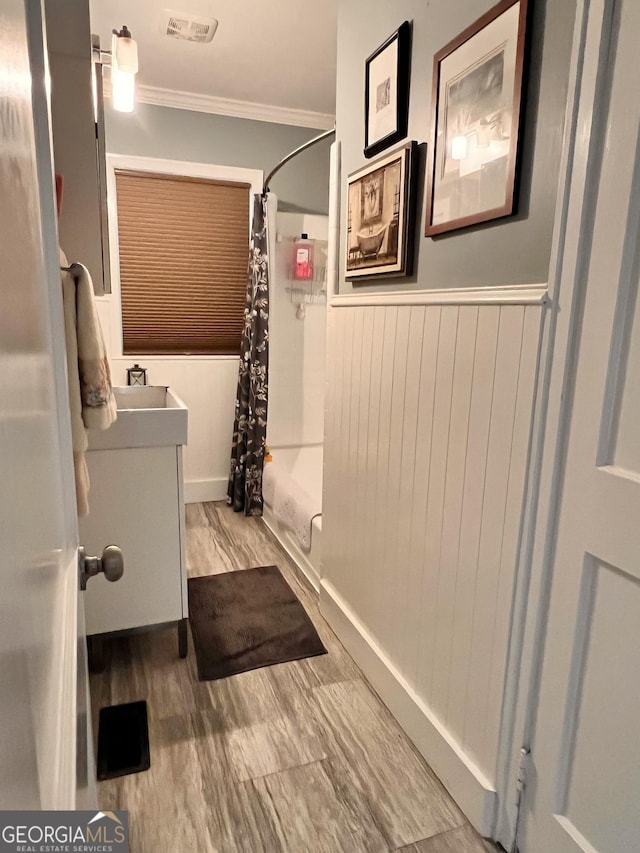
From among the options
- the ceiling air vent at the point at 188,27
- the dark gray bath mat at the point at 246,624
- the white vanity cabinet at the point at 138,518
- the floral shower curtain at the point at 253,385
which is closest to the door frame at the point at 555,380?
the dark gray bath mat at the point at 246,624

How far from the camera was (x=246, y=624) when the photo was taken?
7.46 ft

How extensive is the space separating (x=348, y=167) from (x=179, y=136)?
1.68 m

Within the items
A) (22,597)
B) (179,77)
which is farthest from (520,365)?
(179,77)

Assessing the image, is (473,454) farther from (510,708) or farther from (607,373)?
(510,708)

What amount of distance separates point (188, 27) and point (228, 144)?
926 millimetres

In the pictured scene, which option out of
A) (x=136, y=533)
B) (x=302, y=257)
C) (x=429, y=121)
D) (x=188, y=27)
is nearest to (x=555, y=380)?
(x=429, y=121)

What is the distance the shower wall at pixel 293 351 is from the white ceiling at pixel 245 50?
27.3 inches

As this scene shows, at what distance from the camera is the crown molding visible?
302cm

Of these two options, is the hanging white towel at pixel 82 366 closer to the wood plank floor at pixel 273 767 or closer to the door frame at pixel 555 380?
the wood plank floor at pixel 273 767

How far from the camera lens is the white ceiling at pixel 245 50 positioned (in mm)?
2195

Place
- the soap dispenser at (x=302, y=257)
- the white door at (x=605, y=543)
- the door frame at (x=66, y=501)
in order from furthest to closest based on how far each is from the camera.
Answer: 1. the soap dispenser at (x=302, y=257)
2. the white door at (x=605, y=543)
3. the door frame at (x=66, y=501)

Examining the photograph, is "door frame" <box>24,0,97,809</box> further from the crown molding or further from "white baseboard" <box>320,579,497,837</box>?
the crown molding

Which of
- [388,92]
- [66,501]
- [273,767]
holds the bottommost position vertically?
[273,767]

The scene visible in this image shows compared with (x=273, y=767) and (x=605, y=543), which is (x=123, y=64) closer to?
(x=605, y=543)
